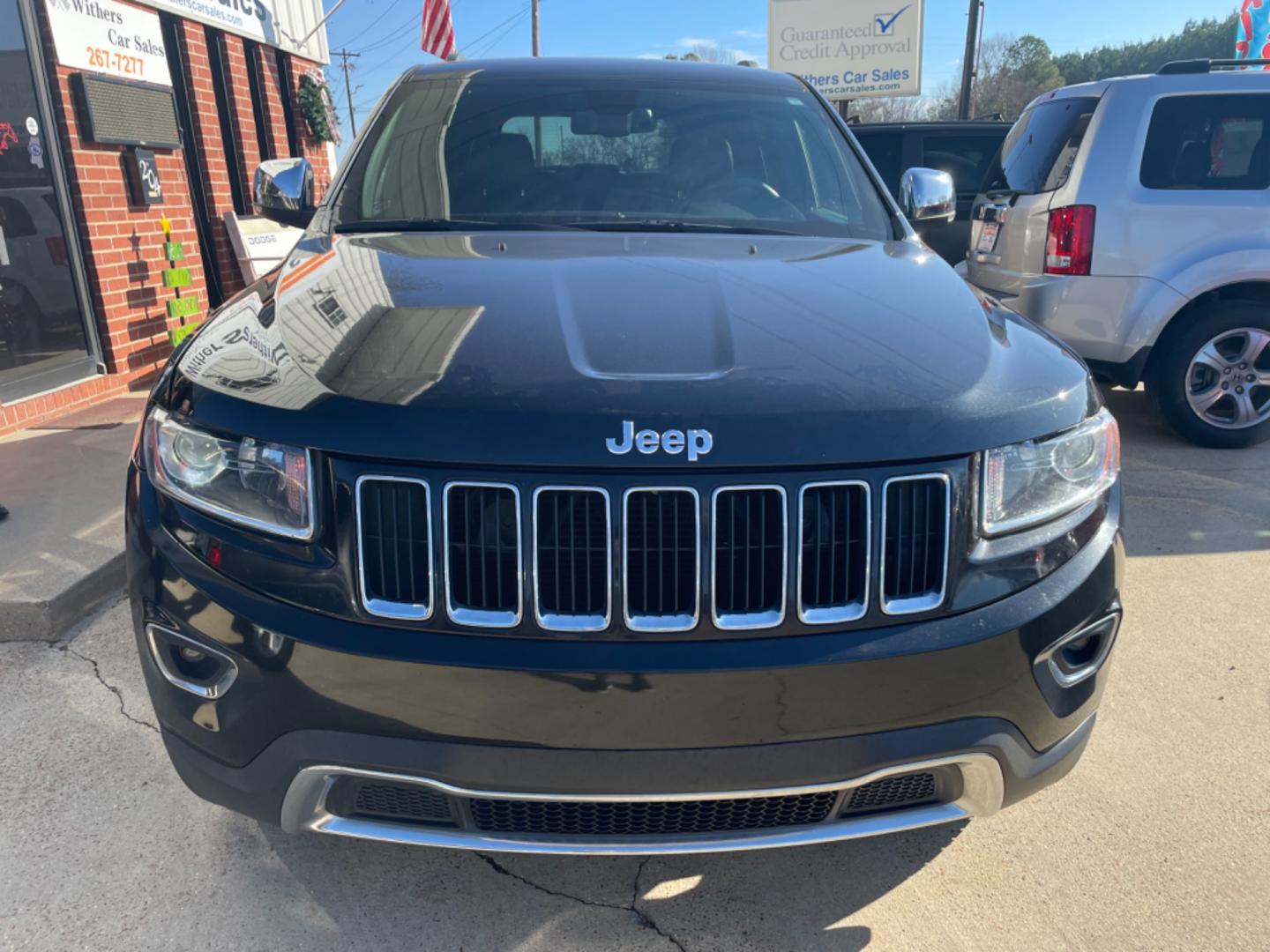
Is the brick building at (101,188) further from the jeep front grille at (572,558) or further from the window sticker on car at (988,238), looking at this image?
the window sticker on car at (988,238)

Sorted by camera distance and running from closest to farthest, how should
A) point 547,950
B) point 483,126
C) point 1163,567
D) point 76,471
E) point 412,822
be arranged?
point 412,822 → point 547,950 → point 483,126 → point 1163,567 → point 76,471

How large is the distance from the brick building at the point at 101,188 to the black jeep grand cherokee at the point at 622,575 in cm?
457

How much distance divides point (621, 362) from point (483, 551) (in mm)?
423

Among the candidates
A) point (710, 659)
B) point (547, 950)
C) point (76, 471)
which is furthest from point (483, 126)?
point (76, 471)

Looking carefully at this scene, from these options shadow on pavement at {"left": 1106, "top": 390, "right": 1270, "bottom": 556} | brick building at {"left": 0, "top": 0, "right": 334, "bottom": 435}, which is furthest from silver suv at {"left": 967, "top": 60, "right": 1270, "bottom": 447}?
brick building at {"left": 0, "top": 0, "right": 334, "bottom": 435}

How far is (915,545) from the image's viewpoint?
1.66 m

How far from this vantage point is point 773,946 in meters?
1.98

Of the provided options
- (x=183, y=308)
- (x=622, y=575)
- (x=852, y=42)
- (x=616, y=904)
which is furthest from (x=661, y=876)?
(x=852, y=42)

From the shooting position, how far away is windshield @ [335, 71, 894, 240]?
282cm

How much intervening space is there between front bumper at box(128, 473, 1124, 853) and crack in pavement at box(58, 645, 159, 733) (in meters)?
1.21

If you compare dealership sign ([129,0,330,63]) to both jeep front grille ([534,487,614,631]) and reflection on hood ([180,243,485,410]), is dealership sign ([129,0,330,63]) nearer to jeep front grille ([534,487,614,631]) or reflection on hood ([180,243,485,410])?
reflection on hood ([180,243,485,410])

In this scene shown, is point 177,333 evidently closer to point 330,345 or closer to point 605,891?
point 330,345

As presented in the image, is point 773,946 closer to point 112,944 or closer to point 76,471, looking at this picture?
point 112,944

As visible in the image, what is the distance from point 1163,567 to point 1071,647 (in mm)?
2467
